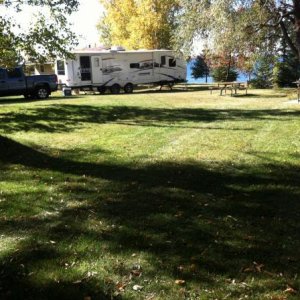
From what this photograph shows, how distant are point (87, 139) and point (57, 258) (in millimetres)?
6155

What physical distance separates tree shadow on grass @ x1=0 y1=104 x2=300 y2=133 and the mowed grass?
5.72 ft

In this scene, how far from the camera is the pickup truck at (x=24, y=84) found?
22.6 meters

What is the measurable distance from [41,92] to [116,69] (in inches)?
253

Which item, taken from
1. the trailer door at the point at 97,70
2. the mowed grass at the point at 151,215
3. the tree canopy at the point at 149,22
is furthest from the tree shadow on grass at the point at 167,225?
the tree canopy at the point at 149,22

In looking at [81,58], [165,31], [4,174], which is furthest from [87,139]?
[165,31]

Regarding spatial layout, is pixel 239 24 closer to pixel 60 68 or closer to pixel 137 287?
pixel 137 287

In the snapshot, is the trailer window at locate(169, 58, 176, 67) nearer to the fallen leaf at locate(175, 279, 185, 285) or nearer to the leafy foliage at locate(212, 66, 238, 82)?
the leafy foliage at locate(212, 66, 238, 82)

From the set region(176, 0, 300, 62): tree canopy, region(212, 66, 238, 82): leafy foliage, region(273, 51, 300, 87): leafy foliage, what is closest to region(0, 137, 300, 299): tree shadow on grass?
region(176, 0, 300, 62): tree canopy

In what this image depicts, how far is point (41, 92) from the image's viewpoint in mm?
23672

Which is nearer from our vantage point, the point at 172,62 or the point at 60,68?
the point at 60,68

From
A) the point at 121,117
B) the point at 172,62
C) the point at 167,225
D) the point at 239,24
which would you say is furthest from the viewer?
the point at 172,62

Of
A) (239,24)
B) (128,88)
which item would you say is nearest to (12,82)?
(128,88)

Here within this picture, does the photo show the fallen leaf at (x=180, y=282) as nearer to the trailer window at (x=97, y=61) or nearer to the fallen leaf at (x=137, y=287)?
the fallen leaf at (x=137, y=287)

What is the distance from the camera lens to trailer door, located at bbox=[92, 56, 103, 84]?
27.8 meters
